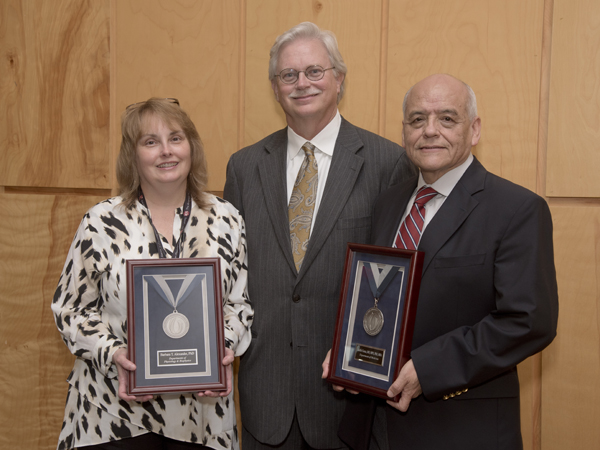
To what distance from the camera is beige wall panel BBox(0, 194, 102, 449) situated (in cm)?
308

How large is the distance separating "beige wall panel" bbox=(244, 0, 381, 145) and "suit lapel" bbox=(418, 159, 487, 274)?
107 cm

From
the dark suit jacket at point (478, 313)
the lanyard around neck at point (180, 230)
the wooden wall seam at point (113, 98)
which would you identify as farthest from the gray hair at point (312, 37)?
the wooden wall seam at point (113, 98)

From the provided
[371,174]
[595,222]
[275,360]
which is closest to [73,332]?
[275,360]

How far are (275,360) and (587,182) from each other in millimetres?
1596

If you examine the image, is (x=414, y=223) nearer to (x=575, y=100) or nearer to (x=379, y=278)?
(x=379, y=278)

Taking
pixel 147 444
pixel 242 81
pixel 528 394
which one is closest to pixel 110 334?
pixel 147 444

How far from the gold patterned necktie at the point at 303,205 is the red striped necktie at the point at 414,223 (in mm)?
431

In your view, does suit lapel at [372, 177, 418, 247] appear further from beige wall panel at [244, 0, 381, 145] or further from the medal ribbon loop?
beige wall panel at [244, 0, 381, 145]

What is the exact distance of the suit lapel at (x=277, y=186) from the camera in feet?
6.80

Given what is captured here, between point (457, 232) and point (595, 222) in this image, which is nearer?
point (457, 232)

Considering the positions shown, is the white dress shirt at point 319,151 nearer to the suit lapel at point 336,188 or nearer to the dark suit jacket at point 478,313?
the suit lapel at point 336,188

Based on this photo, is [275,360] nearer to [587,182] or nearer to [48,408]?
[587,182]

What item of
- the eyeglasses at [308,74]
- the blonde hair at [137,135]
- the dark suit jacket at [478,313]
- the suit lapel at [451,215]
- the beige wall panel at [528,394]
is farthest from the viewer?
the beige wall panel at [528,394]

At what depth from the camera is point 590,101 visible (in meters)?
2.30
